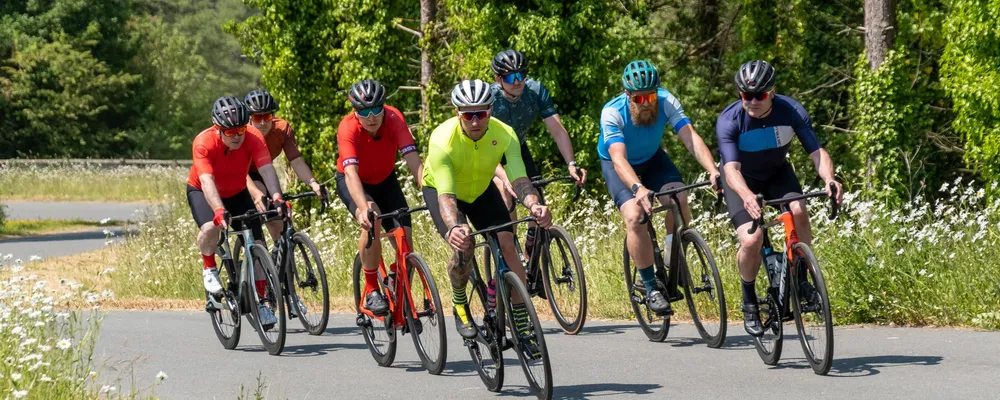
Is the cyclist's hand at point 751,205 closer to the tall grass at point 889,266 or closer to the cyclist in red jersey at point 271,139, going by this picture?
the tall grass at point 889,266

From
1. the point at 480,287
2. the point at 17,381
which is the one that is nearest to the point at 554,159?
the point at 480,287

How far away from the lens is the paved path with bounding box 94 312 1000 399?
7.93m

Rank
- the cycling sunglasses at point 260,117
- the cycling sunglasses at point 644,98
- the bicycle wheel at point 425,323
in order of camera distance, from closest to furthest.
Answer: the bicycle wheel at point 425,323, the cycling sunglasses at point 644,98, the cycling sunglasses at point 260,117

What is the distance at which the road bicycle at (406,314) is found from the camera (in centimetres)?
873

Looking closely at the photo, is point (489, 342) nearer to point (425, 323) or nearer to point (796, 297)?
point (425, 323)

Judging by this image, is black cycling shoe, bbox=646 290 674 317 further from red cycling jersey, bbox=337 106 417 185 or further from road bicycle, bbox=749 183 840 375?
red cycling jersey, bbox=337 106 417 185

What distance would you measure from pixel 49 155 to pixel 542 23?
47.5 meters

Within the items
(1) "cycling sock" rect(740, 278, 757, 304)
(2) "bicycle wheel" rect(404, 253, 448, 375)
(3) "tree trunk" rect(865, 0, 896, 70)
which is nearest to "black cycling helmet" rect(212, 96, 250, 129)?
(2) "bicycle wheel" rect(404, 253, 448, 375)

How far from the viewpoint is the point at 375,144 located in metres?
9.92

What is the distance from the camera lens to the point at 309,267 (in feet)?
36.6

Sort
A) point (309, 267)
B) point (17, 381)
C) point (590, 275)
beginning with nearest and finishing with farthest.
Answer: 1. point (17, 381)
2. point (309, 267)
3. point (590, 275)

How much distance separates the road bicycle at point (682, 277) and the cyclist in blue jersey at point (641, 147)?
3.7 inches

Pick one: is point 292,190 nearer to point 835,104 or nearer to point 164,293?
point 164,293

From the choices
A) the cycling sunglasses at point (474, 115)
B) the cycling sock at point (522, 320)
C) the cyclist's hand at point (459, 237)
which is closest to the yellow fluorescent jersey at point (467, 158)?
the cycling sunglasses at point (474, 115)
